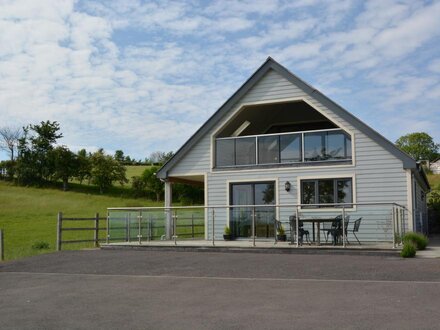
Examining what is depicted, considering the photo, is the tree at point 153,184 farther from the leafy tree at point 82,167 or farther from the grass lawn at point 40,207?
the leafy tree at point 82,167

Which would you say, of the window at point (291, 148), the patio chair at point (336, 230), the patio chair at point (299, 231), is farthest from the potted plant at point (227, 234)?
the patio chair at point (336, 230)

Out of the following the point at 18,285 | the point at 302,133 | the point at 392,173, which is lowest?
the point at 18,285

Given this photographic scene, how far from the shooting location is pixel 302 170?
1817 centimetres

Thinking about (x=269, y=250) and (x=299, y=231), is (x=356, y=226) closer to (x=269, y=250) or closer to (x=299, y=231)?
(x=299, y=231)

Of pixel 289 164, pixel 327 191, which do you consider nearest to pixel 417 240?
pixel 327 191

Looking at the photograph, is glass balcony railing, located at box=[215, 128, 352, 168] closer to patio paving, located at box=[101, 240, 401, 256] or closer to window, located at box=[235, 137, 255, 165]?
A: window, located at box=[235, 137, 255, 165]

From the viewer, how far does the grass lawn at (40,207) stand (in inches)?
1414

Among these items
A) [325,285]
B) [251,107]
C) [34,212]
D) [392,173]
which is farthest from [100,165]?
A: [325,285]

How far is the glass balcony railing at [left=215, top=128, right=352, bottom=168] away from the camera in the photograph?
1798cm

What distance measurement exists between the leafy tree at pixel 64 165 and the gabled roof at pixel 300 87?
1893 inches

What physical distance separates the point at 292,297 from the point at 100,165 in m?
59.3

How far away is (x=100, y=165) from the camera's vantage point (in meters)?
65.3

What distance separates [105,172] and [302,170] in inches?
1955

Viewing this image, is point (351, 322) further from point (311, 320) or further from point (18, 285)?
point (18, 285)
